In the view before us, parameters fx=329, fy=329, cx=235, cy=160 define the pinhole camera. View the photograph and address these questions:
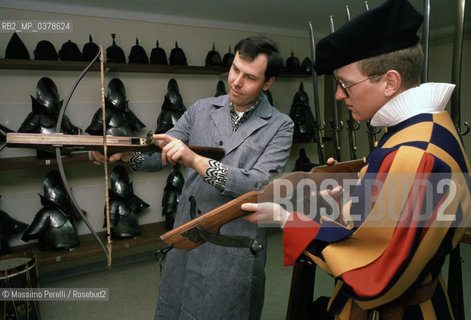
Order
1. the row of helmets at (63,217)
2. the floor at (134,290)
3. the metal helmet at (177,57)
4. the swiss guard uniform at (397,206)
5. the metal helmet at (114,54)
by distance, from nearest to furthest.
Result: 1. the swiss guard uniform at (397,206)
2. the floor at (134,290)
3. the row of helmets at (63,217)
4. the metal helmet at (114,54)
5. the metal helmet at (177,57)

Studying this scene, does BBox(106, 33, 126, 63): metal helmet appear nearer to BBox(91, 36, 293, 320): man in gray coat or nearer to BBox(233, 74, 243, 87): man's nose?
BBox(91, 36, 293, 320): man in gray coat

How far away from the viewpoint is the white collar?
93 cm

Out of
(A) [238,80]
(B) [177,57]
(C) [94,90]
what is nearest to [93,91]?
(C) [94,90]

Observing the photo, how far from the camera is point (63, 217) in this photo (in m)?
2.92

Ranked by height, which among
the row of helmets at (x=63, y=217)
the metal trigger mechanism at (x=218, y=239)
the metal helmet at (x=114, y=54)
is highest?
the metal helmet at (x=114, y=54)

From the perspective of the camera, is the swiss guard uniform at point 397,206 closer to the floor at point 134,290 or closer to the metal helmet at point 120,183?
the floor at point 134,290

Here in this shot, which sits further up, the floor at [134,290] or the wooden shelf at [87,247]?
the wooden shelf at [87,247]

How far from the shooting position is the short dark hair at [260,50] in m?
1.41

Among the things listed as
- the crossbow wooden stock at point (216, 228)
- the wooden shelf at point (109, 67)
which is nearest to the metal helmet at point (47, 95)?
the wooden shelf at point (109, 67)

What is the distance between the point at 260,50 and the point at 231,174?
0.56 metres

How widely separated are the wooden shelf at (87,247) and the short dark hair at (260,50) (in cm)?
229

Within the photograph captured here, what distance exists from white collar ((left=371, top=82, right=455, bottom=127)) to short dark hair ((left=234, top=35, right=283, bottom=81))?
633 millimetres

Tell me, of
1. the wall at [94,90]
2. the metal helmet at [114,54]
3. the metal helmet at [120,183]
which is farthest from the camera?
the metal helmet at [120,183]

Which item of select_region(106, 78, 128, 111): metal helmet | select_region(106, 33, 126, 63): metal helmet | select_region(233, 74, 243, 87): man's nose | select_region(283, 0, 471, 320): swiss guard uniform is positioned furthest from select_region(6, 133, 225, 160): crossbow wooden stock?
select_region(106, 33, 126, 63): metal helmet
